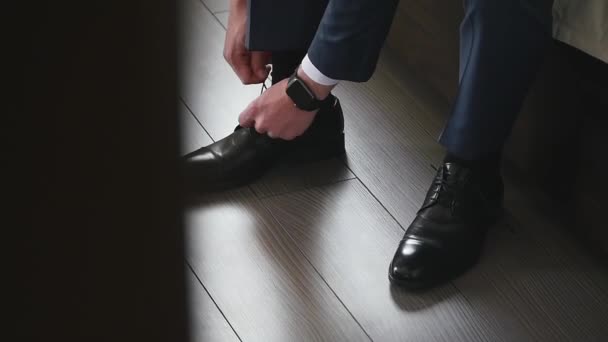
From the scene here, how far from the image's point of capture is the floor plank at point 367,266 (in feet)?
3.67

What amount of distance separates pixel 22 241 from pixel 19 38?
4 cm

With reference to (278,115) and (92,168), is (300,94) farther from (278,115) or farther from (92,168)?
(92,168)

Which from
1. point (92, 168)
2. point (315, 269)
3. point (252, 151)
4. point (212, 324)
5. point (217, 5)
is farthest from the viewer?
point (217, 5)

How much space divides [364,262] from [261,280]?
162 millimetres

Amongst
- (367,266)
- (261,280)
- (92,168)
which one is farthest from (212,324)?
(92,168)

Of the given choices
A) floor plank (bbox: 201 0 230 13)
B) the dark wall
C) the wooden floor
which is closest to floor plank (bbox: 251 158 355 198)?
the wooden floor

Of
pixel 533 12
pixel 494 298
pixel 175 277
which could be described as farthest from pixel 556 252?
pixel 175 277

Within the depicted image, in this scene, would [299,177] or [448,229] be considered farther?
[299,177]

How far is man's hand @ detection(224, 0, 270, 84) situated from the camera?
1341mm

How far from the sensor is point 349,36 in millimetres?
1178

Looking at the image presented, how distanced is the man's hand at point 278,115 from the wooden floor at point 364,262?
0.10m

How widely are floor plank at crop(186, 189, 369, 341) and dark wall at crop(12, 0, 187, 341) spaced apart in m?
0.90

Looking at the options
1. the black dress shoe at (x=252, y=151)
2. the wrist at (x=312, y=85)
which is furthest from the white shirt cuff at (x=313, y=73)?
the black dress shoe at (x=252, y=151)

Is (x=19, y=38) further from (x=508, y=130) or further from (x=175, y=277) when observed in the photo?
(x=508, y=130)
